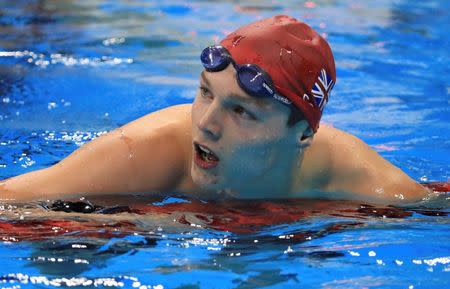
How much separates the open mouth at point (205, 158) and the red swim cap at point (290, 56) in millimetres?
413

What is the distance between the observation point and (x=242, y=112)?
397 cm

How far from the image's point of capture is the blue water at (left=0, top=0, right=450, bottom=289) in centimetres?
368

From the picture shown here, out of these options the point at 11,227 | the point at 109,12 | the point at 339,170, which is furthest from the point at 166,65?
the point at 11,227

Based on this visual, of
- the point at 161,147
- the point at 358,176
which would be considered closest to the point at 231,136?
the point at 161,147

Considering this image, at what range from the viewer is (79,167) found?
4133mm

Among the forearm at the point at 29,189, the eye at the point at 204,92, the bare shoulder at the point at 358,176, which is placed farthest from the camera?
the bare shoulder at the point at 358,176

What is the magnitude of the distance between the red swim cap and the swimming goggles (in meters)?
0.03

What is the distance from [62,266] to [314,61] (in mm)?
1446

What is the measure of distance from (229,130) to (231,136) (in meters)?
0.03

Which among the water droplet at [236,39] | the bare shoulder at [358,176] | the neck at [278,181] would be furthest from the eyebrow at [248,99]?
the bare shoulder at [358,176]

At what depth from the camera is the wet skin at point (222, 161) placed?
3.96 metres

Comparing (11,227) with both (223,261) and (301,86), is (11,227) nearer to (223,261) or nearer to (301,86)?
(223,261)

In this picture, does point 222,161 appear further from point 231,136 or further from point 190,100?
point 190,100

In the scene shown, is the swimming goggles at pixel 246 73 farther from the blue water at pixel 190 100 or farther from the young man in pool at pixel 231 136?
the blue water at pixel 190 100
